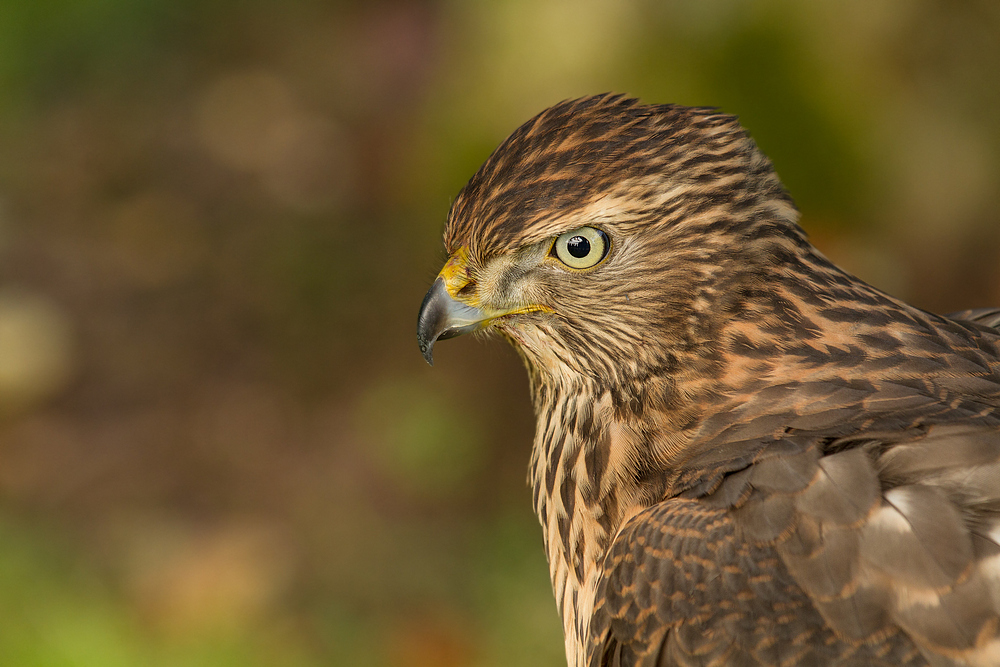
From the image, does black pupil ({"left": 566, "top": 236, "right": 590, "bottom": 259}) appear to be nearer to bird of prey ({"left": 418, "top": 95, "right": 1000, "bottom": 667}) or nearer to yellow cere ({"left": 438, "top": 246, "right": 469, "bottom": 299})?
bird of prey ({"left": 418, "top": 95, "right": 1000, "bottom": 667})

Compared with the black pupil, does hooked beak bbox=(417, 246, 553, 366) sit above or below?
below

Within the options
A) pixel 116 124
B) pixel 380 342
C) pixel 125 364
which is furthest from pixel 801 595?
pixel 116 124

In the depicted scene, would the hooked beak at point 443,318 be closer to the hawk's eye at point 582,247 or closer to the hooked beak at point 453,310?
the hooked beak at point 453,310

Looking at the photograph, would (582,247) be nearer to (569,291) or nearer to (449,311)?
(569,291)

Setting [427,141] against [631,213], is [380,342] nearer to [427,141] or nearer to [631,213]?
[427,141]

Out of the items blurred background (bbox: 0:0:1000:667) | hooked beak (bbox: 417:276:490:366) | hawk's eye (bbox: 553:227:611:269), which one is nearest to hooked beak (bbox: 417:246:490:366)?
hooked beak (bbox: 417:276:490:366)

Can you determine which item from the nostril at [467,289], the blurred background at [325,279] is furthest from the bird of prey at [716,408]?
the blurred background at [325,279]
